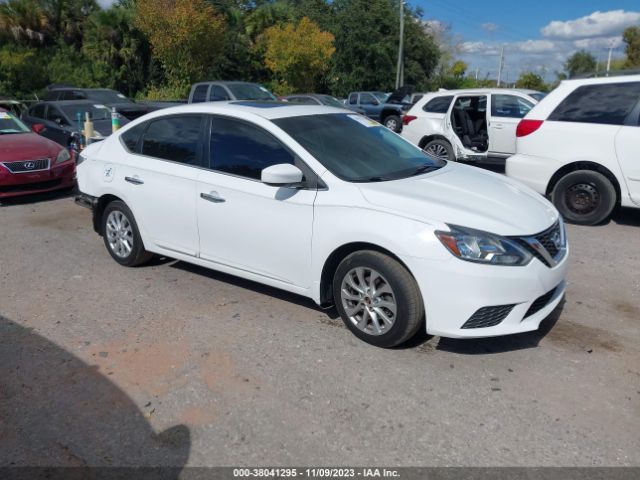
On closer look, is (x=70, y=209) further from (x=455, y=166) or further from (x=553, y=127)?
(x=553, y=127)

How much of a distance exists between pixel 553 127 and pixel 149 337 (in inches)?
228

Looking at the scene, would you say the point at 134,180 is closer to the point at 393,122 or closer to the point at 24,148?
the point at 24,148

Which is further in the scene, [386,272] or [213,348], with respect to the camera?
[213,348]

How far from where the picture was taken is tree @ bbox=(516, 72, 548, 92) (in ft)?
164

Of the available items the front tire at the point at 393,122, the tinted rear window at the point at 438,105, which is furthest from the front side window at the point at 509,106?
the front tire at the point at 393,122

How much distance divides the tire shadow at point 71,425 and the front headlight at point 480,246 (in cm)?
195

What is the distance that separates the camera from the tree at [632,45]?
46656 mm

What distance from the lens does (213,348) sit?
4.08m

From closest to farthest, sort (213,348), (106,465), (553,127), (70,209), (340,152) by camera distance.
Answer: (106,465) → (213,348) → (340,152) → (553,127) → (70,209)

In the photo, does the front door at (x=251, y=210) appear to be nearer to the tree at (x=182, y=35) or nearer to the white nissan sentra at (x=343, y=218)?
the white nissan sentra at (x=343, y=218)

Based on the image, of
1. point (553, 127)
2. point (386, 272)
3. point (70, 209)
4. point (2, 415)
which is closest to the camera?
point (2, 415)

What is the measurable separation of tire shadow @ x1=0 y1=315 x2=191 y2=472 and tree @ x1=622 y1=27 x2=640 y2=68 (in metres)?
51.6

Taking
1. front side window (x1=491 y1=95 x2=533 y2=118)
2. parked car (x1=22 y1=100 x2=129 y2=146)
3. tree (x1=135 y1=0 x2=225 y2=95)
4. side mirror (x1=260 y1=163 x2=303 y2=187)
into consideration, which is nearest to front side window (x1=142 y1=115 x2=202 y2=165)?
side mirror (x1=260 y1=163 x2=303 y2=187)

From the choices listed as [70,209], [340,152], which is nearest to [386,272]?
[340,152]
